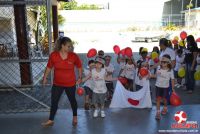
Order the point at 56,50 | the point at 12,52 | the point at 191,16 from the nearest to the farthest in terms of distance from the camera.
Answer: the point at 56,50
the point at 12,52
the point at 191,16

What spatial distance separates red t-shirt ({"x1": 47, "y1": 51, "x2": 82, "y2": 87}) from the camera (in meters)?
5.10

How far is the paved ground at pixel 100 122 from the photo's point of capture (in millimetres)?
5242

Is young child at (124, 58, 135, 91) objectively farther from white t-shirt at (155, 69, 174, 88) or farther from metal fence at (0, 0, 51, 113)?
metal fence at (0, 0, 51, 113)

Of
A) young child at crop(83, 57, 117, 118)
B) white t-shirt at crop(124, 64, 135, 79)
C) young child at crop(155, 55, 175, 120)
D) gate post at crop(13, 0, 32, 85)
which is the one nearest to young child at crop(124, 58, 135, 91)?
white t-shirt at crop(124, 64, 135, 79)

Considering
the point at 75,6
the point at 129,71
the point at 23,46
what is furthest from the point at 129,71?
the point at 75,6

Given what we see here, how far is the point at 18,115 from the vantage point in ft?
20.1

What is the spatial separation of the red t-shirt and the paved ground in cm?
A: 85

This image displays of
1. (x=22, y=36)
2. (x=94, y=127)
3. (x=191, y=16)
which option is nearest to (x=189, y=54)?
(x=94, y=127)

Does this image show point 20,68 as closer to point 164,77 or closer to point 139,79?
point 139,79

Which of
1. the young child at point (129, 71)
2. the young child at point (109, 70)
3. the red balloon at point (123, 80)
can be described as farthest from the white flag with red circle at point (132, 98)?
the young child at point (129, 71)

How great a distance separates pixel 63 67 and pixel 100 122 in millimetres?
1321

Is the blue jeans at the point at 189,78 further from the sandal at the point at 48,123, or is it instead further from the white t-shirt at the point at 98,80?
the sandal at the point at 48,123

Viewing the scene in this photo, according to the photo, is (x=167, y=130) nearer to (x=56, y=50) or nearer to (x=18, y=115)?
(x=56, y=50)

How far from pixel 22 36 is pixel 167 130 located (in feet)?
15.4
